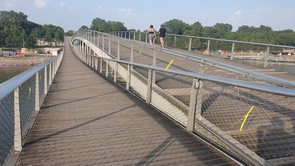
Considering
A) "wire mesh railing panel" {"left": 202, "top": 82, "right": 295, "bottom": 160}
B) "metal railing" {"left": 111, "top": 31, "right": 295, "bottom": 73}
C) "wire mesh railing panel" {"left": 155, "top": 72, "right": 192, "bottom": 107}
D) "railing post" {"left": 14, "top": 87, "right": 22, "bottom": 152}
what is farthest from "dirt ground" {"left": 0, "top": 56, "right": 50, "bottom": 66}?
"railing post" {"left": 14, "top": 87, "right": 22, "bottom": 152}

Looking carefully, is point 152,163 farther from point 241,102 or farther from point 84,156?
point 241,102

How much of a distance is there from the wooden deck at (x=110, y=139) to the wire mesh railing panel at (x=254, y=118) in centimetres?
62

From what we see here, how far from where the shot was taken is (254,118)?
521 centimetres

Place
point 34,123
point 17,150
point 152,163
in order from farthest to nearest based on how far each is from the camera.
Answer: point 34,123 < point 17,150 < point 152,163

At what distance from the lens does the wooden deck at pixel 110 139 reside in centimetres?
382

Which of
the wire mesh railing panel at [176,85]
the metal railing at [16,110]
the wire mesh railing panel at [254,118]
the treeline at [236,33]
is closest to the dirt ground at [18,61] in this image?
the treeline at [236,33]

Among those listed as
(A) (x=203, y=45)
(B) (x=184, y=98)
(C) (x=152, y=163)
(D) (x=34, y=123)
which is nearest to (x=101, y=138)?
(C) (x=152, y=163)

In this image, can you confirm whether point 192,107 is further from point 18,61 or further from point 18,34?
point 18,34

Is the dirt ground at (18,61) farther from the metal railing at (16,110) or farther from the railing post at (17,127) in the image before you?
the railing post at (17,127)

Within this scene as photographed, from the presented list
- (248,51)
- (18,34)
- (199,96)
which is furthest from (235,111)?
(18,34)

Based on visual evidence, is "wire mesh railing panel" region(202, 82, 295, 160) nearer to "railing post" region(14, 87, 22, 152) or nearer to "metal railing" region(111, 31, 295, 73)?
"railing post" region(14, 87, 22, 152)

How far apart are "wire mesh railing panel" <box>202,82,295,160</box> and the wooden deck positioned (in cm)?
62

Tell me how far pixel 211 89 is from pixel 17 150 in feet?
13.7

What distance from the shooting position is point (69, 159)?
378 cm
